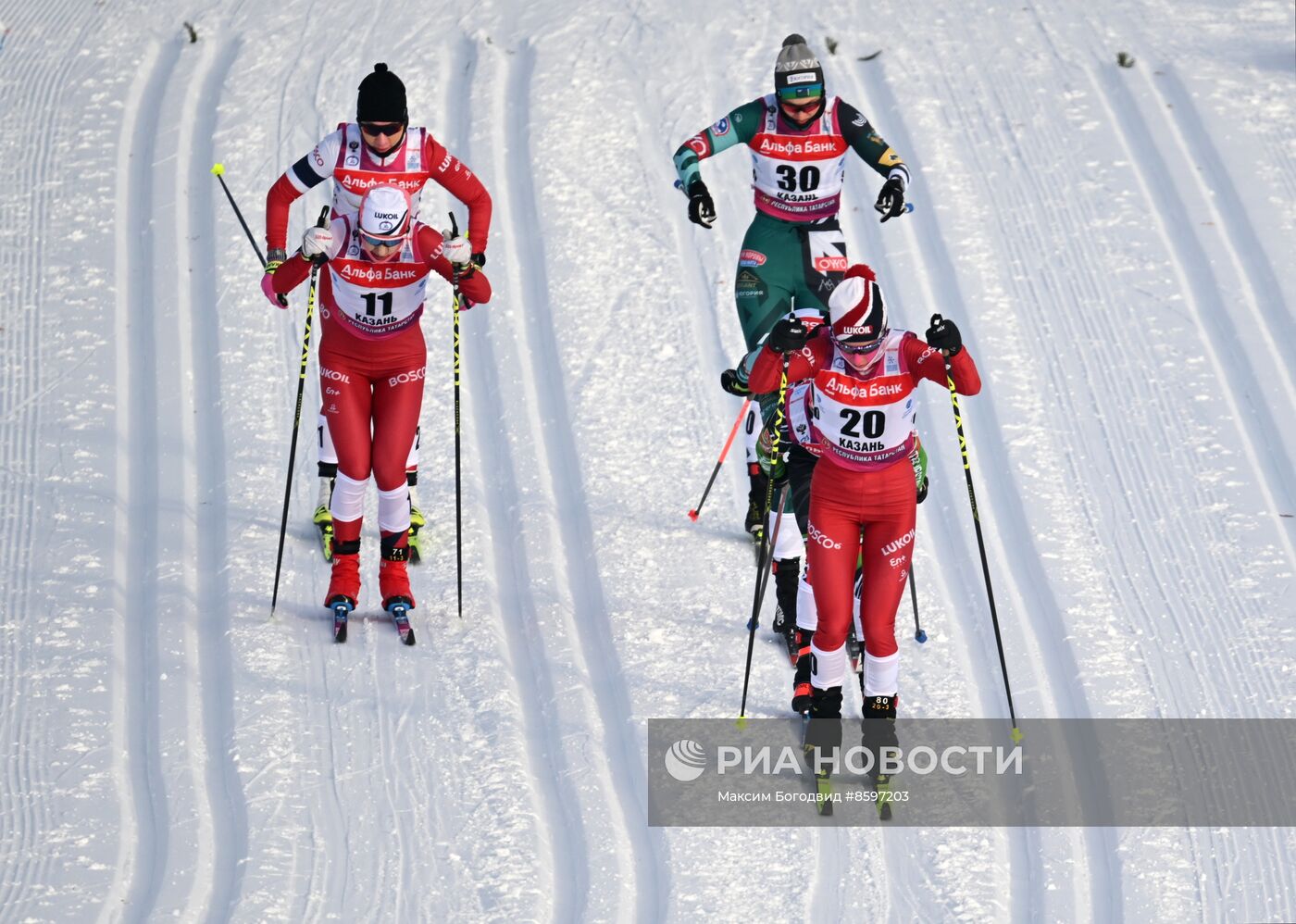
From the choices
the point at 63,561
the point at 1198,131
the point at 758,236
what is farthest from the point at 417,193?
the point at 1198,131

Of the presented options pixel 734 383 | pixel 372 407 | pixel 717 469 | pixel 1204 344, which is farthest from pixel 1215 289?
pixel 372 407

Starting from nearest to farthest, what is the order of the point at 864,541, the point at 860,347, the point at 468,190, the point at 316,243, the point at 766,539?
the point at 860,347, the point at 864,541, the point at 766,539, the point at 316,243, the point at 468,190

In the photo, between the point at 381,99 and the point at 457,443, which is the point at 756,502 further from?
the point at 381,99

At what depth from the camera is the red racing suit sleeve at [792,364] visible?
7301 mm

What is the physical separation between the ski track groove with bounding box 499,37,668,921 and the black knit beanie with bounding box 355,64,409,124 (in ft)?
7.67

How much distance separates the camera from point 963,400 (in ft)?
33.4

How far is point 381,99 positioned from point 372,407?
142 centimetres

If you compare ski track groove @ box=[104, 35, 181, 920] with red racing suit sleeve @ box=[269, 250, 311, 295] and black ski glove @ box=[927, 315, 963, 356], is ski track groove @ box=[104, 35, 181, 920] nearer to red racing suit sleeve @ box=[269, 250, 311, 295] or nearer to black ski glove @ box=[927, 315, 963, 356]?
red racing suit sleeve @ box=[269, 250, 311, 295]

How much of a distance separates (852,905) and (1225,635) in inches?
98.9

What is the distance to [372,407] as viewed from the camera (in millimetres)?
8516

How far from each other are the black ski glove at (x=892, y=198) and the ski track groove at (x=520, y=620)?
2431 mm

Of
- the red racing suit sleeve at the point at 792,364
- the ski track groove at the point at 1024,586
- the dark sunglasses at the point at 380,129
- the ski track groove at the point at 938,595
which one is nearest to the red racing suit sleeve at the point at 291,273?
the dark sunglasses at the point at 380,129

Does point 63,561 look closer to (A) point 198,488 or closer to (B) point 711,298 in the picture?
(A) point 198,488

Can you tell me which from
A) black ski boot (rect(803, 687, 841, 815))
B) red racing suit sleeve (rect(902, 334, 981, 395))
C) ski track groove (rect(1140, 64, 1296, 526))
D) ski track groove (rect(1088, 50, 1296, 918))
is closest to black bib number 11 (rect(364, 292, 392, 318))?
red racing suit sleeve (rect(902, 334, 981, 395))
